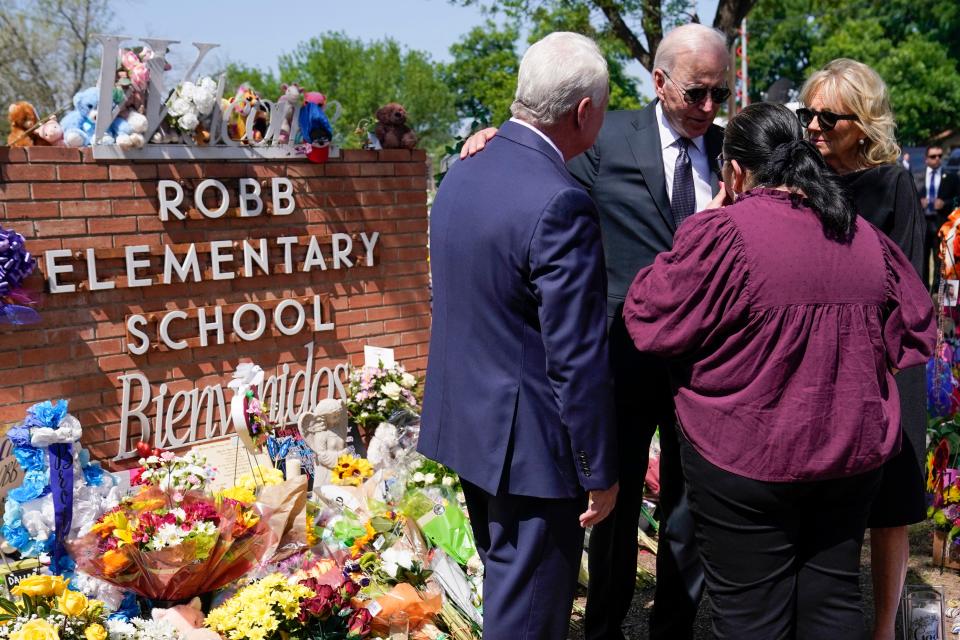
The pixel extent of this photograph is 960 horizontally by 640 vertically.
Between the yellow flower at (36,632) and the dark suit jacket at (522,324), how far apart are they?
3.57 ft

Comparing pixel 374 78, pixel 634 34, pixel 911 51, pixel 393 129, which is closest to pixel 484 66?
pixel 374 78

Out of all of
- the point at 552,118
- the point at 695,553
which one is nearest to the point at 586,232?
the point at 552,118

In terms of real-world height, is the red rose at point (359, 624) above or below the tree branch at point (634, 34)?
below

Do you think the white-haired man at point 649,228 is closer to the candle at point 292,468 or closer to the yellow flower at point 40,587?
the candle at point 292,468

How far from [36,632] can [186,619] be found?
0.46 meters

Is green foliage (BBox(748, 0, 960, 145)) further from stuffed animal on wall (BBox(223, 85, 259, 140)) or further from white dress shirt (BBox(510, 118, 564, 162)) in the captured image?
white dress shirt (BBox(510, 118, 564, 162))

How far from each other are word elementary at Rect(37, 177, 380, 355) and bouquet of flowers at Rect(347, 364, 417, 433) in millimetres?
382

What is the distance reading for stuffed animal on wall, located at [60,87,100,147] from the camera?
4.04 m

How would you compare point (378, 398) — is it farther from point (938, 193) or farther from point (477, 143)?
point (938, 193)

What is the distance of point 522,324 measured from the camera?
6.85ft

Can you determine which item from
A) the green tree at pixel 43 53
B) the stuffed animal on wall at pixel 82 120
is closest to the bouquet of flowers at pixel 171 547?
the stuffed animal on wall at pixel 82 120

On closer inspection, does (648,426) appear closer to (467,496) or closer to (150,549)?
(467,496)

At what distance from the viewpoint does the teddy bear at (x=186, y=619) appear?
2518 mm

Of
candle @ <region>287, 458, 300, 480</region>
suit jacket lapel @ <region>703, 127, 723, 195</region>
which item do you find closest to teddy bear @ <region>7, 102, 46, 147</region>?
candle @ <region>287, 458, 300, 480</region>
